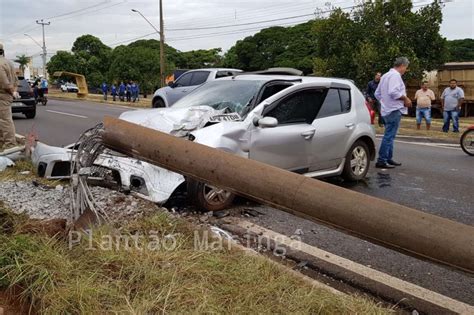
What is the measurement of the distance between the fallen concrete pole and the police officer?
233 inches

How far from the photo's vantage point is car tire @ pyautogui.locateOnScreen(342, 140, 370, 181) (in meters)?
7.03

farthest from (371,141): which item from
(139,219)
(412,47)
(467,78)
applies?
(467,78)

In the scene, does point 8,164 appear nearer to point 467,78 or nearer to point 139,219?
point 139,219

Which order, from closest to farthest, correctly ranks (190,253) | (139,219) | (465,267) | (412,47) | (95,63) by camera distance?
(465,267) → (190,253) → (139,219) → (412,47) → (95,63)

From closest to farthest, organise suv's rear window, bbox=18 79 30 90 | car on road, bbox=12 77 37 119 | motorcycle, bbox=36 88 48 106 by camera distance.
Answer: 1. car on road, bbox=12 77 37 119
2. suv's rear window, bbox=18 79 30 90
3. motorcycle, bbox=36 88 48 106

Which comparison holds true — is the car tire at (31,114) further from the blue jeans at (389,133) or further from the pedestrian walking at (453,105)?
the pedestrian walking at (453,105)

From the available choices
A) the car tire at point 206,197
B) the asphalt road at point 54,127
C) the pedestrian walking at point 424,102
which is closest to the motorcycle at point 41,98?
the asphalt road at point 54,127

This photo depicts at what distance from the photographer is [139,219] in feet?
14.2

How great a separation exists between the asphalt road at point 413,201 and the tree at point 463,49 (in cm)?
5852

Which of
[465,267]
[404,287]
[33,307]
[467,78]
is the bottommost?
[404,287]

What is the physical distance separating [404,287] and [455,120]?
42.8 ft

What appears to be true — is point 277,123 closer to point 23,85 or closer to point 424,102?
point 424,102

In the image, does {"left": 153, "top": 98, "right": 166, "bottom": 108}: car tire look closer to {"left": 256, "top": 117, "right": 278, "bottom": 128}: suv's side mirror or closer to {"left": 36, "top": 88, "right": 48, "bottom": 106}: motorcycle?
{"left": 256, "top": 117, "right": 278, "bottom": 128}: suv's side mirror

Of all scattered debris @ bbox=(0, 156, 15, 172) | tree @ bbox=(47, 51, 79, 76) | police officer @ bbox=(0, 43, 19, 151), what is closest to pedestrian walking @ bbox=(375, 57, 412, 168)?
scattered debris @ bbox=(0, 156, 15, 172)
